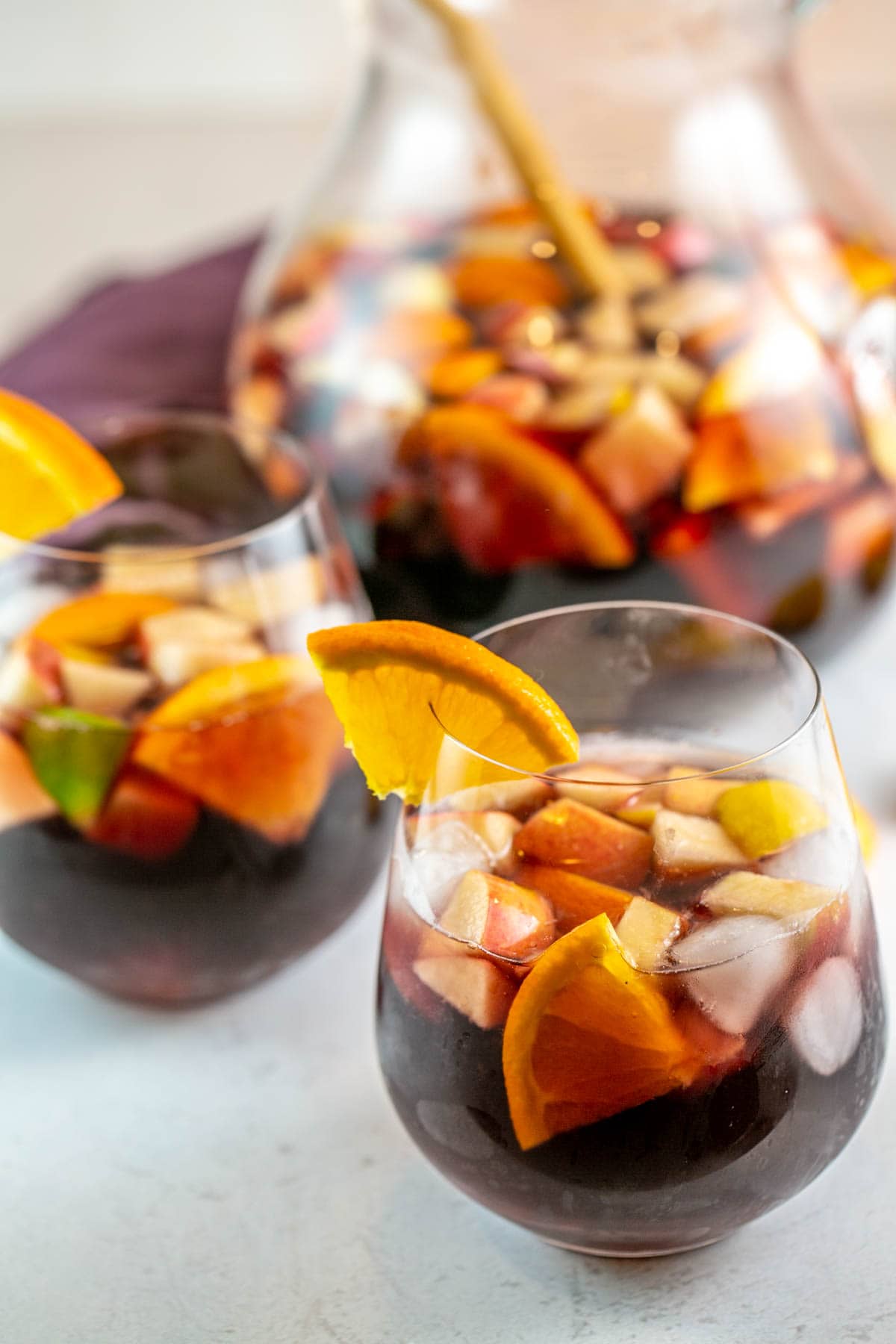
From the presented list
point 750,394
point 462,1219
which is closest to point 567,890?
point 462,1219

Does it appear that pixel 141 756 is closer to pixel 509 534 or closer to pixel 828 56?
pixel 509 534

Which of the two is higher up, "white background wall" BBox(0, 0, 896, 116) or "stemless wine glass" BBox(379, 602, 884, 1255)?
"stemless wine glass" BBox(379, 602, 884, 1255)

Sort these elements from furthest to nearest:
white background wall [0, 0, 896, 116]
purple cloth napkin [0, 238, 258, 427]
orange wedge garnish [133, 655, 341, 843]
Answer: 1. white background wall [0, 0, 896, 116]
2. purple cloth napkin [0, 238, 258, 427]
3. orange wedge garnish [133, 655, 341, 843]

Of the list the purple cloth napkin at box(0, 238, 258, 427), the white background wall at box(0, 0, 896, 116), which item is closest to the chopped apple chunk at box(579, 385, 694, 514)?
the purple cloth napkin at box(0, 238, 258, 427)

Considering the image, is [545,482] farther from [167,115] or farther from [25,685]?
[167,115]

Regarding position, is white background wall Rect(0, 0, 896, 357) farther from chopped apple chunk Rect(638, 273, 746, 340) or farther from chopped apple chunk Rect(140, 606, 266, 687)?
chopped apple chunk Rect(140, 606, 266, 687)

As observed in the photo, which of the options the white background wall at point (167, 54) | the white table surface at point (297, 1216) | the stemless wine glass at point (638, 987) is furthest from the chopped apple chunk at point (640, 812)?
the white background wall at point (167, 54)

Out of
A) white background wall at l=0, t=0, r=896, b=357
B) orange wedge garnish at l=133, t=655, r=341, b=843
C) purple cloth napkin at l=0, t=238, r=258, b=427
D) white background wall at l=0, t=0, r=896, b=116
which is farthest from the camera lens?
white background wall at l=0, t=0, r=896, b=116
